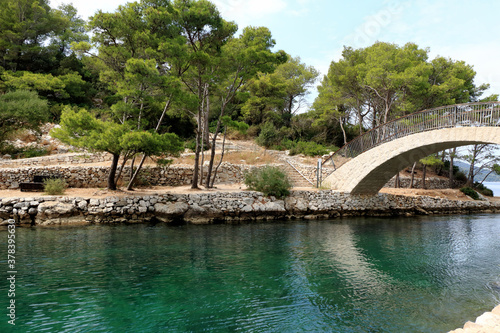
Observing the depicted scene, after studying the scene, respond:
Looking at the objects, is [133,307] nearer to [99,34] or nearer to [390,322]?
[390,322]

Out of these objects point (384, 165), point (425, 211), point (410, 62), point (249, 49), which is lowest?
point (425, 211)

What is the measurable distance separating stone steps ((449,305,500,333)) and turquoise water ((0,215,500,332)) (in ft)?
3.00

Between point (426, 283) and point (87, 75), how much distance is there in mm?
31803

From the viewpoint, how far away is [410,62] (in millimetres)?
20281

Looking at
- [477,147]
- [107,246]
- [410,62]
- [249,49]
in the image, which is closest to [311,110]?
[410,62]

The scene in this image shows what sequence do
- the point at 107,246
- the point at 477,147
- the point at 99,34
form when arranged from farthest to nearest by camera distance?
the point at 477,147 → the point at 99,34 → the point at 107,246

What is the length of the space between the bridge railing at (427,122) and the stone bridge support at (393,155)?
0.30 meters

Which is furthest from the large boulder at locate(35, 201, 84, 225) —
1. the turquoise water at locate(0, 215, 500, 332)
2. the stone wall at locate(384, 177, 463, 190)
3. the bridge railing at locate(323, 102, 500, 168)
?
the stone wall at locate(384, 177, 463, 190)

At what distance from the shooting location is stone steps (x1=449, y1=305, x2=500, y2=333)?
114 inches

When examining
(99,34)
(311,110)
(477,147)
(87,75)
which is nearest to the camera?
(99,34)

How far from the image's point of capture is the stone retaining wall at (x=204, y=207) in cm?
1120

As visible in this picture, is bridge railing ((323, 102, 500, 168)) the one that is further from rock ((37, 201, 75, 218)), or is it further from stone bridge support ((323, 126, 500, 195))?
rock ((37, 201, 75, 218))

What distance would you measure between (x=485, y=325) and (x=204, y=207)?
36.3ft

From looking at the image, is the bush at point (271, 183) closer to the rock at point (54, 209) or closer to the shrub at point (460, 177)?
the rock at point (54, 209)
